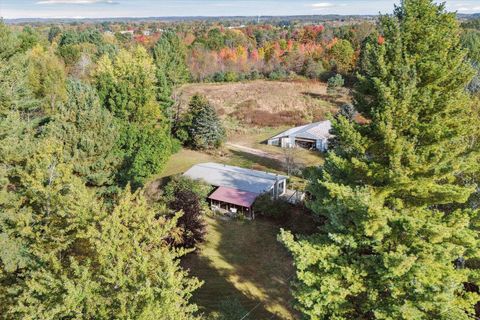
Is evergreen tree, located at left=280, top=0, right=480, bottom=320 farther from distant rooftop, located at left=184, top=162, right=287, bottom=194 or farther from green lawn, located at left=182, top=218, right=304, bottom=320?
distant rooftop, located at left=184, top=162, right=287, bottom=194

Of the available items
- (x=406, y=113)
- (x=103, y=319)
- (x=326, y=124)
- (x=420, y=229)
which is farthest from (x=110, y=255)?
(x=326, y=124)

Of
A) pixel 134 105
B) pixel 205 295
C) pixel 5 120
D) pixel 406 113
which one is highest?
pixel 406 113

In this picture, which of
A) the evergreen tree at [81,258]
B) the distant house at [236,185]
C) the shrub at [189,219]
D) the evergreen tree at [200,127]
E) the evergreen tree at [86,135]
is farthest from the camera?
the evergreen tree at [200,127]

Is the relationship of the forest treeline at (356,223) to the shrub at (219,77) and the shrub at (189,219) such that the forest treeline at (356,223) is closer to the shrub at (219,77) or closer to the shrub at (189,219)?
the shrub at (189,219)

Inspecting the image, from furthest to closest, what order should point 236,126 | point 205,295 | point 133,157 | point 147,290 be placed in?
1. point 236,126
2. point 133,157
3. point 205,295
4. point 147,290

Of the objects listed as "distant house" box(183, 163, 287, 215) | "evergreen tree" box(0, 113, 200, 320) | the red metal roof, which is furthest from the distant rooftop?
"evergreen tree" box(0, 113, 200, 320)

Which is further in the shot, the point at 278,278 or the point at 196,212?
the point at 196,212

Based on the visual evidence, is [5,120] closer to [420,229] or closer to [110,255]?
[110,255]

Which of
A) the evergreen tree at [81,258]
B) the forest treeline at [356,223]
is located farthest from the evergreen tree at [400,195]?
→ the evergreen tree at [81,258]
